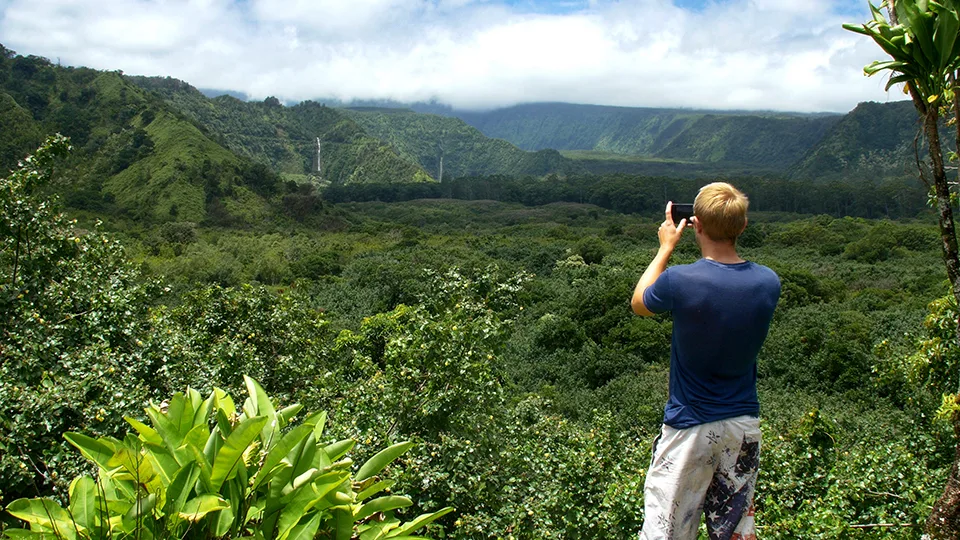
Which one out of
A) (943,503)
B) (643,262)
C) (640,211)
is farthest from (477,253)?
(640,211)

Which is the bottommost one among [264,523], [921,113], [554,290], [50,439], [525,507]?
[554,290]

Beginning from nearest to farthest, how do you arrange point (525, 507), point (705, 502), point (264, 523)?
point (264, 523)
point (705, 502)
point (525, 507)

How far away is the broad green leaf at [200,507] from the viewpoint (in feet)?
7.38

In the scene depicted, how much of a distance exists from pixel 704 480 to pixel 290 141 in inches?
5204

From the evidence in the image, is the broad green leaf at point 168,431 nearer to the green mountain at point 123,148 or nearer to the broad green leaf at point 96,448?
the broad green leaf at point 96,448

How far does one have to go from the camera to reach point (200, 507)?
227 cm

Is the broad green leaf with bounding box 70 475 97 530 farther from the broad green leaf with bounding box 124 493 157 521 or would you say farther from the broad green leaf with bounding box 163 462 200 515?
the broad green leaf with bounding box 163 462 200 515

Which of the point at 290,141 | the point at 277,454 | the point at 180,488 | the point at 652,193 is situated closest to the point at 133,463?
the point at 180,488

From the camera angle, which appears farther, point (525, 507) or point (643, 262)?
point (643, 262)

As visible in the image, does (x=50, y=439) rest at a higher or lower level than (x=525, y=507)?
higher

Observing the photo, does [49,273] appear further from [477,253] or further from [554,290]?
[477,253]

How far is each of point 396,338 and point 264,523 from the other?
2.89 m

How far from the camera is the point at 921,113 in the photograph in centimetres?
304

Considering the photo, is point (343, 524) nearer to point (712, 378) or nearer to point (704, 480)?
point (704, 480)
